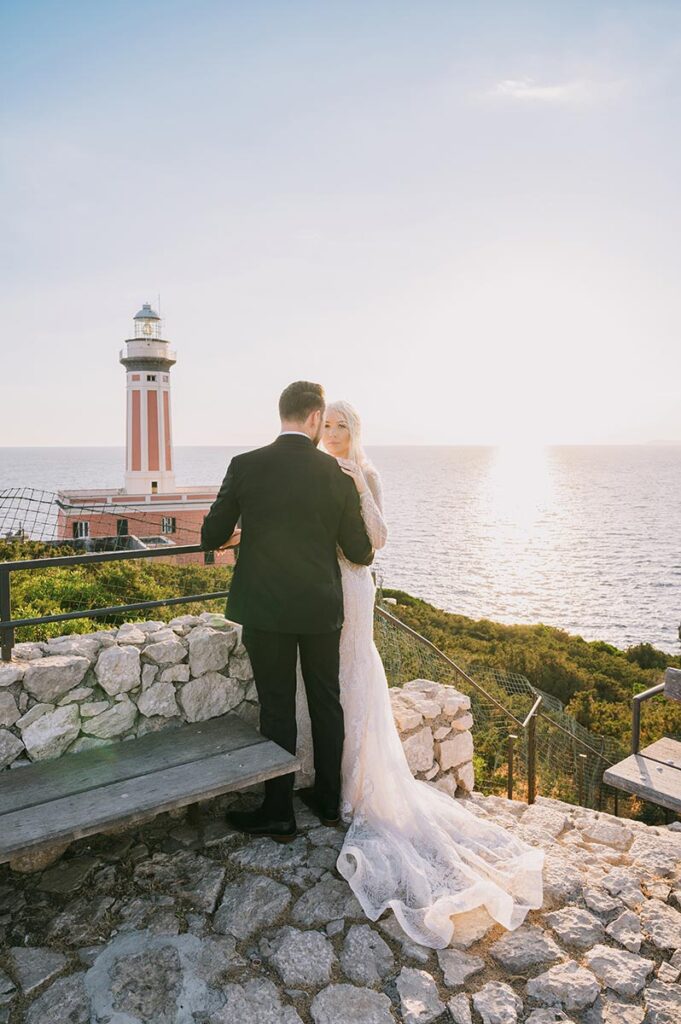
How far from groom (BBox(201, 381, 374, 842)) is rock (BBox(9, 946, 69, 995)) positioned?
110cm

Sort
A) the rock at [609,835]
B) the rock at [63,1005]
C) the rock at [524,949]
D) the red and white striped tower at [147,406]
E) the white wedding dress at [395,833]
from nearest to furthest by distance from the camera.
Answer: the rock at [63,1005]
the rock at [524,949]
the white wedding dress at [395,833]
the rock at [609,835]
the red and white striped tower at [147,406]

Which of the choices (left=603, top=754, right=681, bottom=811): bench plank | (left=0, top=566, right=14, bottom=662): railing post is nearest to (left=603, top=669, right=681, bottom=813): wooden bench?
(left=603, top=754, right=681, bottom=811): bench plank

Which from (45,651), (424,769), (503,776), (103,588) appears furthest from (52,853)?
(503,776)

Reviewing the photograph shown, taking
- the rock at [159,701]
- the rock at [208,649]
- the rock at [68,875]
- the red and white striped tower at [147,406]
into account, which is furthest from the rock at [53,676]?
the red and white striped tower at [147,406]

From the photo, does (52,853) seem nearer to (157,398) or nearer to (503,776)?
(503,776)

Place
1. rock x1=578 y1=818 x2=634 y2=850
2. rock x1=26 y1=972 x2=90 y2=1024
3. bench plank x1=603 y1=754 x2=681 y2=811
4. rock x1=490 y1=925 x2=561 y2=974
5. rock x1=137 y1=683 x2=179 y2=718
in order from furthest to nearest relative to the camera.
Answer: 1. rock x1=578 y1=818 x2=634 y2=850
2. rock x1=137 y1=683 x2=179 y2=718
3. bench plank x1=603 y1=754 x2=681 y2=811
4. rock x1=490 y1=925 x2=561 y2=974
5. rock x1=26 y1=972 x2=90 y2=1024

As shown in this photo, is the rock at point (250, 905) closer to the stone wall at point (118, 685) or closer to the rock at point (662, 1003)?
the stone wall at point (118, 685)

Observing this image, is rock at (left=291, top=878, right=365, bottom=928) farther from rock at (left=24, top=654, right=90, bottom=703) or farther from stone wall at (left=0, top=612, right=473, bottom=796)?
rock at (left=24, top=654, right=90, bottom=703)

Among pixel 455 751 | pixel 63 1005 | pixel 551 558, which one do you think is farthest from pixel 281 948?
pixel 551 558

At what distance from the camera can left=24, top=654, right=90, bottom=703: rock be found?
337cm

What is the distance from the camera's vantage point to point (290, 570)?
3.30m

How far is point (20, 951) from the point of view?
104 inches

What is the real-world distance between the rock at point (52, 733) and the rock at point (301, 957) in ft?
4.81

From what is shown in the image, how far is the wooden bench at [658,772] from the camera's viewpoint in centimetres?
359
